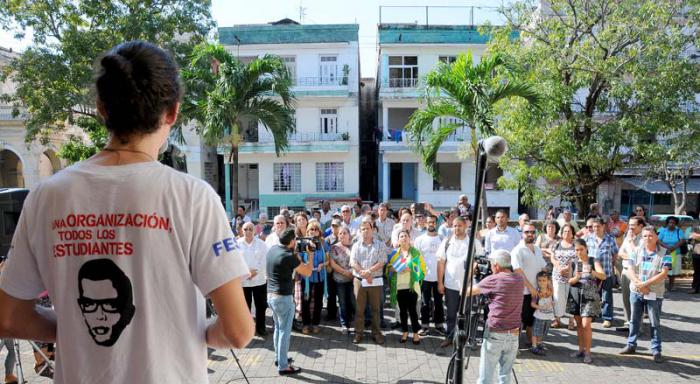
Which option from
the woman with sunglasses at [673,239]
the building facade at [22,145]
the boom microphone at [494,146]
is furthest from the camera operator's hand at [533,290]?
the building facade at [22,145]

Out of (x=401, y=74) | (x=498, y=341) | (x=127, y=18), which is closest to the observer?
(x=498, y=341)

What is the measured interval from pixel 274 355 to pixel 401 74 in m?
19.8

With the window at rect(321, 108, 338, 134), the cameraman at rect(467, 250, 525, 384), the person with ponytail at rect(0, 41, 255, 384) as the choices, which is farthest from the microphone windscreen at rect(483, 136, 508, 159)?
the window at rect(321, 108, 338, 134)

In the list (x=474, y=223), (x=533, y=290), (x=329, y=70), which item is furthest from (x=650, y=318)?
(x=329, y=70)

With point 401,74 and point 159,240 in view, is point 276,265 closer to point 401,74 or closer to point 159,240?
point 159,240

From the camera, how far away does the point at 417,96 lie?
903 inches

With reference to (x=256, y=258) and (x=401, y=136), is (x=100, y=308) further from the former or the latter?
(x=401, y=136)

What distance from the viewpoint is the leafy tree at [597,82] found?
10875mm

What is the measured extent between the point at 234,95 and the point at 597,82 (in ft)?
31.1

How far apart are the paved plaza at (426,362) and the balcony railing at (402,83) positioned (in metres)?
18.2

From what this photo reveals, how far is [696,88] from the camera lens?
1098cm

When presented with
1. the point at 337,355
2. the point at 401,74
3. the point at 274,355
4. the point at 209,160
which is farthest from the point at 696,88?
the point at 209,160

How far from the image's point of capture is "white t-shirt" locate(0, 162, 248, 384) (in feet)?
4.23

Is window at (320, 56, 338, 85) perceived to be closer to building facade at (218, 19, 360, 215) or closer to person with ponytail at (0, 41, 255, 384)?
A: building facade at (218, 19, 360, 215)
